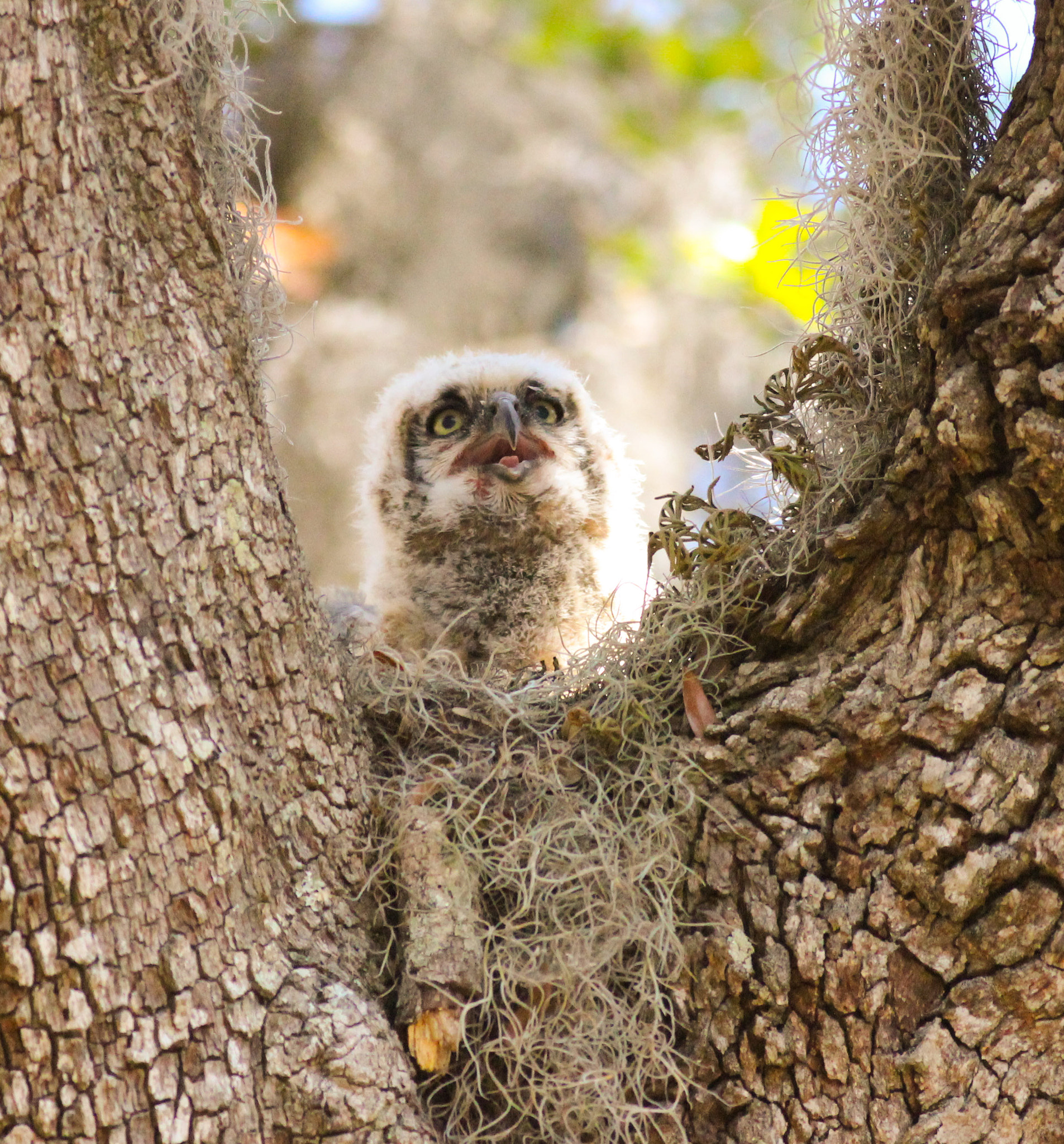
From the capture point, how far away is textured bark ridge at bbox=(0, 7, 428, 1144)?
4.50ft

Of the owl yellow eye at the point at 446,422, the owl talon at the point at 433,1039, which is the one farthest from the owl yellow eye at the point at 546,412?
the owl talon at the point at 433,1039

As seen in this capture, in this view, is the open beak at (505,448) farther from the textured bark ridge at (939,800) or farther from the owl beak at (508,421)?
the textured bark ridge at (939,800)

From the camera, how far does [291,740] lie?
168cm

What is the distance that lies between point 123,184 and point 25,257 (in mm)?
199

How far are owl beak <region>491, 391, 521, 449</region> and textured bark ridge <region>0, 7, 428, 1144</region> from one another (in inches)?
62.3

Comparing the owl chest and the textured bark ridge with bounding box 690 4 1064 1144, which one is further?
the owl chest

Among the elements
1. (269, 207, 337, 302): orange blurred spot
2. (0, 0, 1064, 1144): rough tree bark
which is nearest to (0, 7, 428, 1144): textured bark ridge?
(0, 0, 1064, 1144): rough tree bark

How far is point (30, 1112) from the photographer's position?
133 cm

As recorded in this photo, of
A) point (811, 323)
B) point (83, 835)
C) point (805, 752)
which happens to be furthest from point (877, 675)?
point (83, 835)

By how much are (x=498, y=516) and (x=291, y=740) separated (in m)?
1.57

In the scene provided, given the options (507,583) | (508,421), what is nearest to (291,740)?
(507,583)

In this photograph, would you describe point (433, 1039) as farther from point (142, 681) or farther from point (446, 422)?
point (446, 422)

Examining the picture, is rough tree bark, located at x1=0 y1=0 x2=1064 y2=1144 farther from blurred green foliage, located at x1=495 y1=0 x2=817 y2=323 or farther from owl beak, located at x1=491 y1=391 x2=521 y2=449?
blurred green foliage, located at x1=495 y1=0 x2=817 y2=323

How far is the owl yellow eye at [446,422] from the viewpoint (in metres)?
3.46
